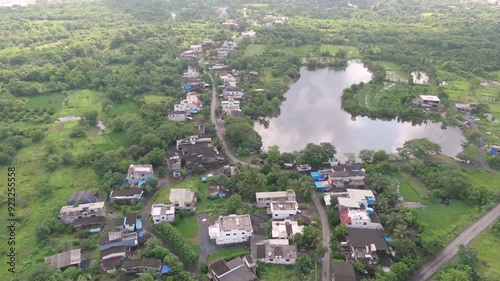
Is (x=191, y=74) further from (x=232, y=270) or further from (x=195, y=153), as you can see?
(x=232, y=270)

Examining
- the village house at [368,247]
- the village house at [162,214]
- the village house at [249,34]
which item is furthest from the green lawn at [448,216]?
the village house at [249,34]

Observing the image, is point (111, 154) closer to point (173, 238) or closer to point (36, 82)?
point (173, 238)

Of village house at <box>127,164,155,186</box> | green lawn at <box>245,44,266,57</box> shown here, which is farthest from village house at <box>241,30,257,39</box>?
village house at <box>127,164,155,186</box>

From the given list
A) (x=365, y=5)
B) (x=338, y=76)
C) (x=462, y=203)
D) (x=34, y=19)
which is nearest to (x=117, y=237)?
(x=462, y=203)

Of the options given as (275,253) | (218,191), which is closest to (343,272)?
(275,253)

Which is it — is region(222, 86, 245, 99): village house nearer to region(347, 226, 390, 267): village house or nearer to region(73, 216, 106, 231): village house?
region(73, 216, 106, 231): village house

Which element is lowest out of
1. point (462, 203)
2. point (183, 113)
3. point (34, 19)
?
point (462, 203)

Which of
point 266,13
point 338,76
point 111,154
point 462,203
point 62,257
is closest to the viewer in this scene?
point 62,257
